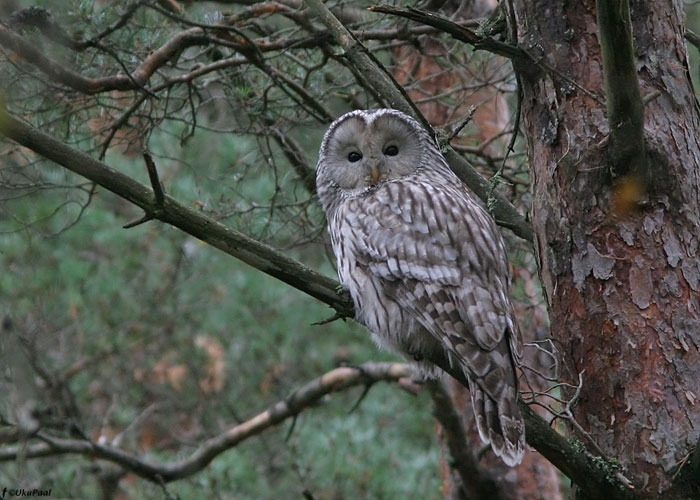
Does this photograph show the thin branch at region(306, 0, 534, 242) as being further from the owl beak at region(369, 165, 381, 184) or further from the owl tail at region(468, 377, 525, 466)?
the owl tail at region(468, 377, 525, 466)

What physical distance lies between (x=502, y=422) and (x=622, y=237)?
671mm

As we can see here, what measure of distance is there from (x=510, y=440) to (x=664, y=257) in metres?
0.72

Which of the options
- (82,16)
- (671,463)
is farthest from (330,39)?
(671,463)

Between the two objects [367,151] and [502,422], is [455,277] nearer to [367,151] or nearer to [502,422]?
[502,422]

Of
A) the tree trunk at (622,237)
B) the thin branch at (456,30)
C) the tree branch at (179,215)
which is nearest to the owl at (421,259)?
the tree trunk at (622,237)

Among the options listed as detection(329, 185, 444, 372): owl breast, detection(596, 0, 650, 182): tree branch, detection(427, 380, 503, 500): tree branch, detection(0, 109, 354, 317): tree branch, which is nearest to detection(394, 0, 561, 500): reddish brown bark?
detection(427, 380, 503, 500): tree branch

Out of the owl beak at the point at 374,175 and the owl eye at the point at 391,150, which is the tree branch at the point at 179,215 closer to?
the owl beak at the point at 374,175

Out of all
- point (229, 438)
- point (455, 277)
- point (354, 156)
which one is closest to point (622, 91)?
point (455, 277)

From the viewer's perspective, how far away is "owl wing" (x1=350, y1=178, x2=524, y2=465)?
2.85m

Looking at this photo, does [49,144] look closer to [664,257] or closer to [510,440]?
[510,440]

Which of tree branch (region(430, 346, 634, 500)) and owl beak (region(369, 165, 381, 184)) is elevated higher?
owl beak (region(369, 165, 381, 184))

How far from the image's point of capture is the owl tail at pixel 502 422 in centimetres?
266

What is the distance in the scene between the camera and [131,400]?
24.9 ft

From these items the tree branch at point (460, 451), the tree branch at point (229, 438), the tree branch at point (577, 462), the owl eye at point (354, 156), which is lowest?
the tree branch at point (577, 462)
